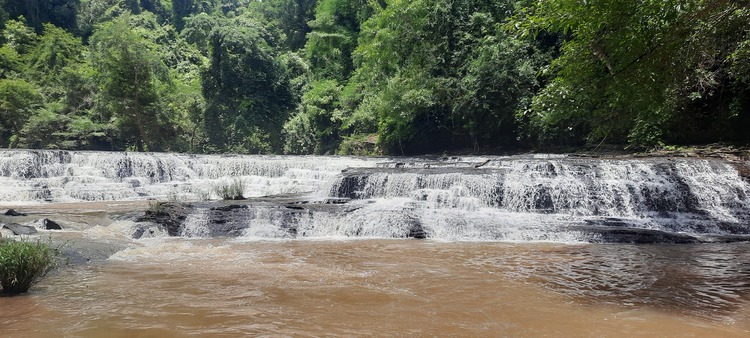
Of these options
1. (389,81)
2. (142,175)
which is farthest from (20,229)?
(389,81)

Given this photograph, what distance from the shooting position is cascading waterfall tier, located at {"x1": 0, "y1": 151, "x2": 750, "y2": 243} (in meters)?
9.70

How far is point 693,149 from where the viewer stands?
15211mm

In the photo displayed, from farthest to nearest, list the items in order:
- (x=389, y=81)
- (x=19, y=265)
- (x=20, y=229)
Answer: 1. (x=389, y=81)
2. (x=20, y=229)
3. (x=19, y=265)

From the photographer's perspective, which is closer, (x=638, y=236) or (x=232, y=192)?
(x=638, y=236)

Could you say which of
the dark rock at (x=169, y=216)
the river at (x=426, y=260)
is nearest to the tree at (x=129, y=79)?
the river at (x=426, y=260)

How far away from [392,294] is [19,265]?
3768 mm

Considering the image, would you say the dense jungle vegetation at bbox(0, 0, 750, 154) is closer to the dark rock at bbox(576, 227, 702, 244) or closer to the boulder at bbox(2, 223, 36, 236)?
the dark rock at bbox(576, 227, 702, 244)

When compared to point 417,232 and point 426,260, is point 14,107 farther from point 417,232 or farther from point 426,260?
point 426,260

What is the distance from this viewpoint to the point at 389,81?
76.0 ft

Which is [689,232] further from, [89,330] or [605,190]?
[89,330]

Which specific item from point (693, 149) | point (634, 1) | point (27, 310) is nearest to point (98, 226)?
point (27, 310)

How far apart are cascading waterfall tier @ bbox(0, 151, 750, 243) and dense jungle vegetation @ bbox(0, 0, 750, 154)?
1.78 meters

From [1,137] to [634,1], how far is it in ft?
111

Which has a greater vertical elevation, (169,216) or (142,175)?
(142,175)
